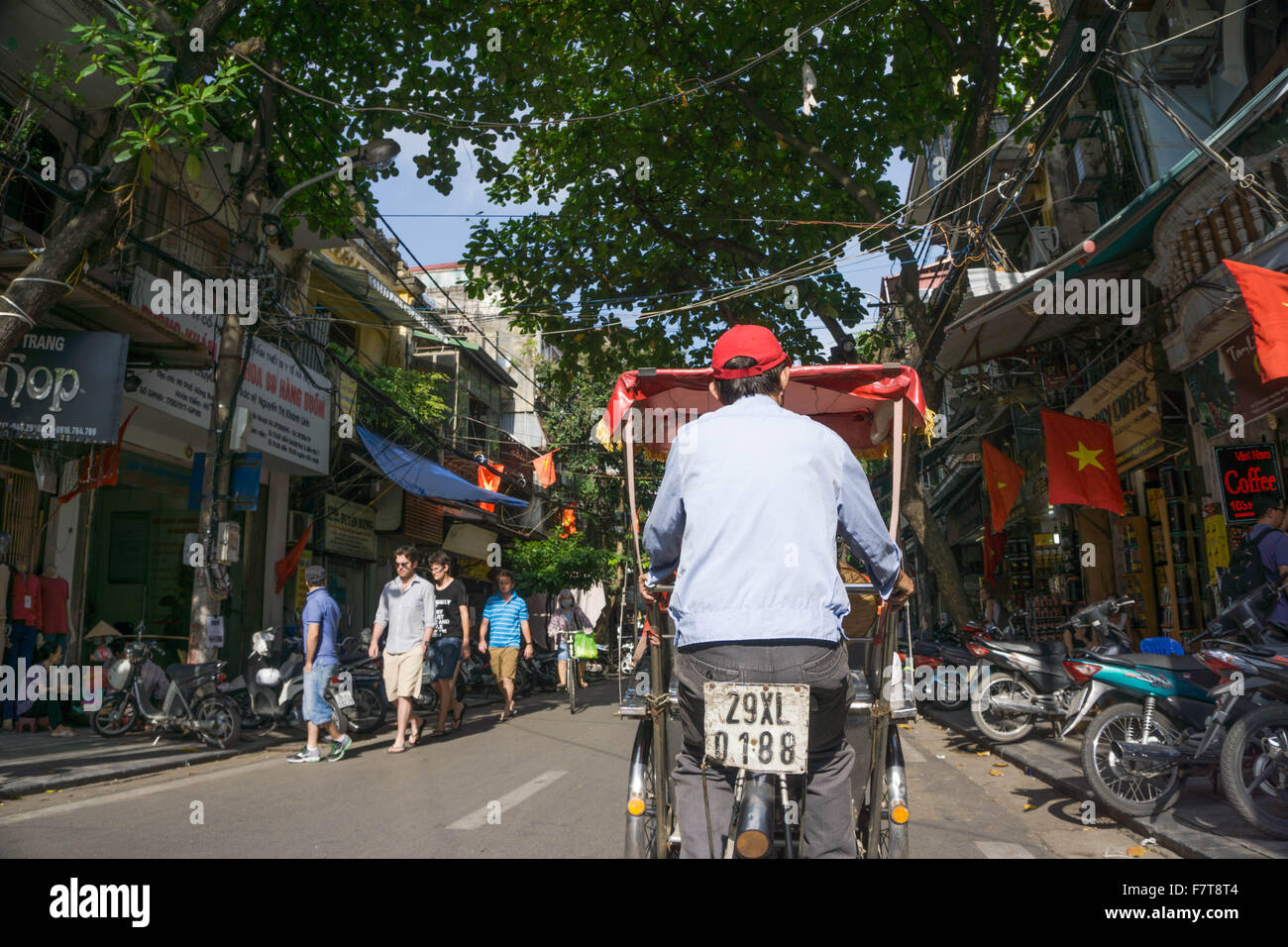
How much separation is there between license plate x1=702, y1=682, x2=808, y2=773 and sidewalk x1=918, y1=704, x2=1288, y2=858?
3401mm

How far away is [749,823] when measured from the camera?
2.42 meters

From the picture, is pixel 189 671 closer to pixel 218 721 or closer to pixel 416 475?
pixel 218 721

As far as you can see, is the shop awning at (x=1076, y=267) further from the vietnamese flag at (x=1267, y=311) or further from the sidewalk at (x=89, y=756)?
the sidewalk at (x=89, y=756)

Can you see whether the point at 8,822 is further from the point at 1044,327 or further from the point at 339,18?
the point at 1044,327

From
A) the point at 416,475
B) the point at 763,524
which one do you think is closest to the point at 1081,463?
the point at 763,524

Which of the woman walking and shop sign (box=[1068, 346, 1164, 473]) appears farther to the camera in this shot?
the woman walking

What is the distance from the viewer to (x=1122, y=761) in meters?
5.81

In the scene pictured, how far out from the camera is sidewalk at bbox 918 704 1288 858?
15.6ft

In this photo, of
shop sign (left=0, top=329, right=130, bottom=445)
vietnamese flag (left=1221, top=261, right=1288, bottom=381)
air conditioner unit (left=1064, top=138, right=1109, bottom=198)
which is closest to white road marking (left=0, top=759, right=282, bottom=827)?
shop sign (left=0, top=329, right=130, bottom=445)

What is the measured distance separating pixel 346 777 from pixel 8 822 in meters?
2.41

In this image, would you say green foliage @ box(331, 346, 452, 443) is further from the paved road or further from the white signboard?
the paved road

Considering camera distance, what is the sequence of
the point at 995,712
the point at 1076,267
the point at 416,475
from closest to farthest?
the point at 995,712 < the point at 1076,267 < the point at 416,475

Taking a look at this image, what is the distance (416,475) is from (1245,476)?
14517 millimetres

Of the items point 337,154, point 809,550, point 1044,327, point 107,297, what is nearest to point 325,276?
point 337,154
